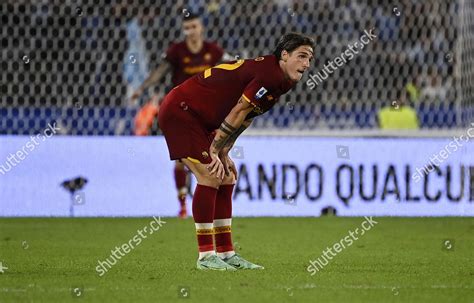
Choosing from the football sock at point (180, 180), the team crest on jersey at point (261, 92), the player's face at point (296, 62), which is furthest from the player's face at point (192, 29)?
the team crest on jersey at point (261, 92)

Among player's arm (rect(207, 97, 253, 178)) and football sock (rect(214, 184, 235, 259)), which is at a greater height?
player's arm (rect(207, 97, 253, 178))

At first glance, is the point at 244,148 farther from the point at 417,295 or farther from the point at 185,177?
the point at 417,295

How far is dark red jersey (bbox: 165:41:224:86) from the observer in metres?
13.1

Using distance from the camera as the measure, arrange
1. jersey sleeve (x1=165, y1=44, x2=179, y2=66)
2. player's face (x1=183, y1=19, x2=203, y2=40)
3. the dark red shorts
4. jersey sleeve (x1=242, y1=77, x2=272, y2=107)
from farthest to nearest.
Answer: jersey sleeve (x1=165, y1=44, x2=179, y2=66)
player's face (x1=183, y1=19, x2=203, y2=40)
the dark red shorts
jersey sleeve (x1=242, y1=77, x2=272, y2=107)

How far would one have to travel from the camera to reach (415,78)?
1688cm

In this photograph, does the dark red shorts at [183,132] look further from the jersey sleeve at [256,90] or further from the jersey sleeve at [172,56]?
the jersey sleeve at [172,56]

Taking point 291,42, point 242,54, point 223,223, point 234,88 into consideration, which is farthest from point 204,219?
point 242,54

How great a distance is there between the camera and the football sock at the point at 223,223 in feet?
27.3

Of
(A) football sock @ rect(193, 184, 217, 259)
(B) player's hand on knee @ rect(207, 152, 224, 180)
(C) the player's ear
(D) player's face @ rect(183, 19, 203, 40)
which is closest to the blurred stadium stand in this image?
(D) player's face @ rect(183, 19, 203, 40)

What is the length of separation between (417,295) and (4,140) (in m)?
7.83

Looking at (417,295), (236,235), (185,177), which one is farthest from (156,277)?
(185,177)

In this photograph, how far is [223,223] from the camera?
8.35m

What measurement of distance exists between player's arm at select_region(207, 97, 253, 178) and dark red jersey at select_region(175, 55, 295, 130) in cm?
7

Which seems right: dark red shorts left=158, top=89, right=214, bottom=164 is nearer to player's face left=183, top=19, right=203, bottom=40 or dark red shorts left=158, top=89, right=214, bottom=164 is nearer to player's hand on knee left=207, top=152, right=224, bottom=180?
player's hand on knee left=207, top=152, right=224, bottom=180
